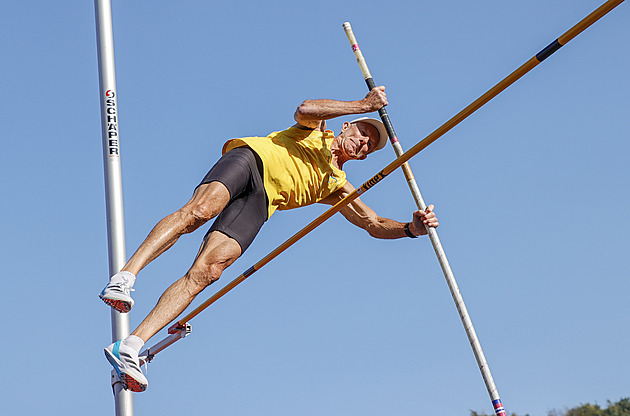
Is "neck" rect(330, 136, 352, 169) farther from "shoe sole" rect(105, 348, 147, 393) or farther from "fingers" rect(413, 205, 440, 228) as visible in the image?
"shoe sole" rect(105, 348, 147, 393)

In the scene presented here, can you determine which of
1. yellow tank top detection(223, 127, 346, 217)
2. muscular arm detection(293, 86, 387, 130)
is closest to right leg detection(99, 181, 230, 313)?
yellow tank top detection(223, 127, 346, 217)

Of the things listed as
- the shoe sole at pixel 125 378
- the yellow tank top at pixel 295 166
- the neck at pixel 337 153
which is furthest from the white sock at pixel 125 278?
the neck at pixel 337 153

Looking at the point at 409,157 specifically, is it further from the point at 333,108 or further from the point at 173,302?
the point at 173,302

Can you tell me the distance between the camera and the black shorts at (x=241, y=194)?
5621mm

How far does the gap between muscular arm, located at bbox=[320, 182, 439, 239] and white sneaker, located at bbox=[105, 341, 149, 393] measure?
6.84 feet

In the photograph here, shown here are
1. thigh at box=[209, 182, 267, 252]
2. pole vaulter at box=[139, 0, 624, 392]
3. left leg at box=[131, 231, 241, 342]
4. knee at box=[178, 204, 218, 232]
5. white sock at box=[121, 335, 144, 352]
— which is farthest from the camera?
thigh at box=[209, 182, 267, 252]

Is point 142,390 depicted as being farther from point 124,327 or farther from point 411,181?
point 411,181

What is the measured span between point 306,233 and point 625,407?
11.4m

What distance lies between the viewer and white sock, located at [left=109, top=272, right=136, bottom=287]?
16.2 ft

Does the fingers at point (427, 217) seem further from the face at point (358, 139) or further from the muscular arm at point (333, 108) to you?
the muscular arm at point (333, 108)

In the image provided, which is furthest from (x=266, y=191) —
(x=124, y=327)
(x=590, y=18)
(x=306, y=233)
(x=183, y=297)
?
(x=590, y=18)

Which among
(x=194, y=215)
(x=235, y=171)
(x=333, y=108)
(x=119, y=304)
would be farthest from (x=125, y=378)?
(x=333, y=108)

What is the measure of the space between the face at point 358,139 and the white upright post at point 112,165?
1.67m

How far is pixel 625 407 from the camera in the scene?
15492mm
